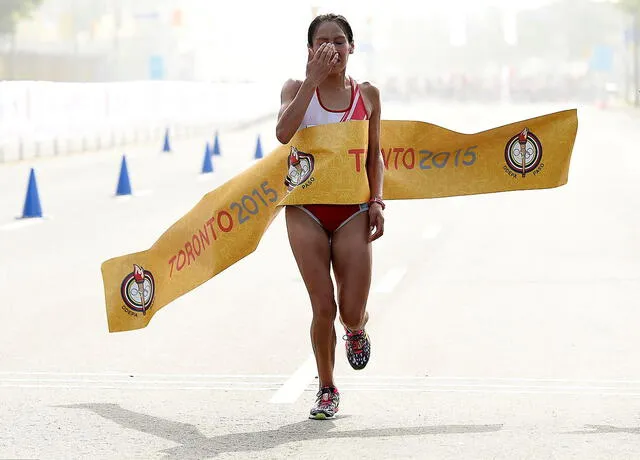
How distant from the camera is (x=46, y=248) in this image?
1678cm

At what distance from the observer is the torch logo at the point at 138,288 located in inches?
342

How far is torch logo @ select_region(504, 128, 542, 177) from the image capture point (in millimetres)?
8625

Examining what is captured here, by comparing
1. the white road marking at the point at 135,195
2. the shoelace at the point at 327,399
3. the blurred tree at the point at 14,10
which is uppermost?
the shoelace at the point at 327,399

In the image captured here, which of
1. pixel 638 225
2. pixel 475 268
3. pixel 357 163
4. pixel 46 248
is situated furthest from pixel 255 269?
pixel 357 163

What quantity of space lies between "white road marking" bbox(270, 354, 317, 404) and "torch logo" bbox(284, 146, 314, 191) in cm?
118

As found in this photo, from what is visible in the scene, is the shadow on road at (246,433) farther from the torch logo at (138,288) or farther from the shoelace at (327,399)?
the torch logo at (138,288)

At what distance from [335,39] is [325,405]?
1.70 metres

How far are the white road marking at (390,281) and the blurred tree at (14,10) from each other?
3218 inches

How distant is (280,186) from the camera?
832cm

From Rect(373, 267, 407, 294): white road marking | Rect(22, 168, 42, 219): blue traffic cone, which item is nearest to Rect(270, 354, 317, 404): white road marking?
Rect(373, 267, 407, 294): white road marking

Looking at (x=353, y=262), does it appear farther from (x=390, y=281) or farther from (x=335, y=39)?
(x=390, y=281)

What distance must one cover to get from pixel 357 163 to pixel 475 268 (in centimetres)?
716

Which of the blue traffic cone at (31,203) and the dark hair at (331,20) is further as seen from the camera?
the blue traffic cone at (31,203)

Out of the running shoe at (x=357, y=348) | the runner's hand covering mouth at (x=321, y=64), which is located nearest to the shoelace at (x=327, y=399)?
the running shoe at (x=357, y=348)
